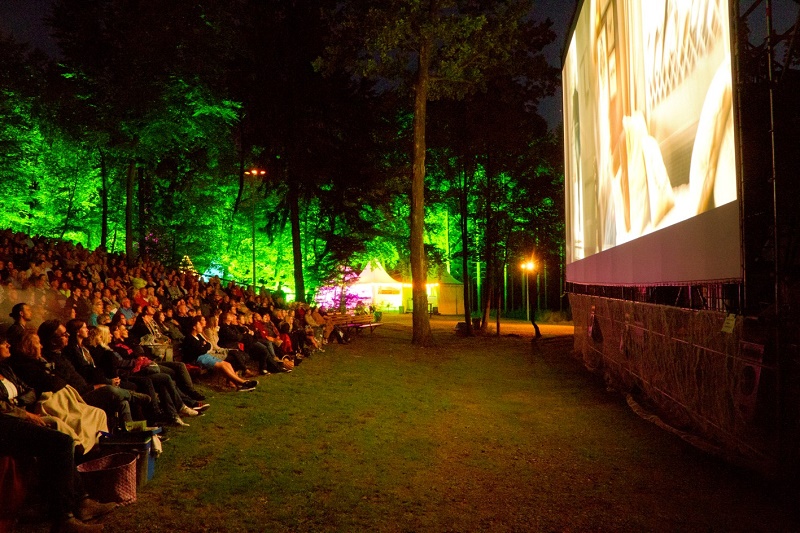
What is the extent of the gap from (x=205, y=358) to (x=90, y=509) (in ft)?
17.1

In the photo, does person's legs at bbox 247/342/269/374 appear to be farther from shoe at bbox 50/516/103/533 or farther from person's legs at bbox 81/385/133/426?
shoe at bbox 50/516/103/533

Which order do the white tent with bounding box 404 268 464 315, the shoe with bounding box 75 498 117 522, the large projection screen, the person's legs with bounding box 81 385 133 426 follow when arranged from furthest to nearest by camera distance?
the white tent with bounding box 404 268 464 315 → the person's legs with bounding box 81 385 133 426 → the large projection screen → the shoe with bounding box 75 498 117 522

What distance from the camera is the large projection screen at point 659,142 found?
493 cm

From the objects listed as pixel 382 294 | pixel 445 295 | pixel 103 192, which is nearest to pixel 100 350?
pixel 103 192

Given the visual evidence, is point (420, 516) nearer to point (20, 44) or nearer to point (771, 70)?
point (771, 70)

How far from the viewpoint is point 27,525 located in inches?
157

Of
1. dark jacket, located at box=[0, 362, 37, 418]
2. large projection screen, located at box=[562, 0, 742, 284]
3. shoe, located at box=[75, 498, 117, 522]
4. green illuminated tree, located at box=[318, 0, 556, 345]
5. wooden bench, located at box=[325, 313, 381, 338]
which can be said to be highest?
green illuminated tree, located at box=[318, 0, 556, 345]

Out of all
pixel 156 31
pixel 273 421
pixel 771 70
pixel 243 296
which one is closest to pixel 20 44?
pixel 156 31

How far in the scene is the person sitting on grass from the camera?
9258 mm

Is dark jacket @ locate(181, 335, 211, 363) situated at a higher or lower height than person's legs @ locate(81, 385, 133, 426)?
higher

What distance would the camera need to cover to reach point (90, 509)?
415 cm

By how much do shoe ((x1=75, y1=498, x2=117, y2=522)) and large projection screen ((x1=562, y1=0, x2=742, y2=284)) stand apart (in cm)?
500

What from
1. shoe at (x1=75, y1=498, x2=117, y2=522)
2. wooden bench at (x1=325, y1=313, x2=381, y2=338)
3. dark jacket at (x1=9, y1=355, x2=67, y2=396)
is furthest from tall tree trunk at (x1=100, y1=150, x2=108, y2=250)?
shoe at (x1=75, y1=498, x2=117, y2=522)

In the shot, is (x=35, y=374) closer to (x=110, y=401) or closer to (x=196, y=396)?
(x=110, y=401)
